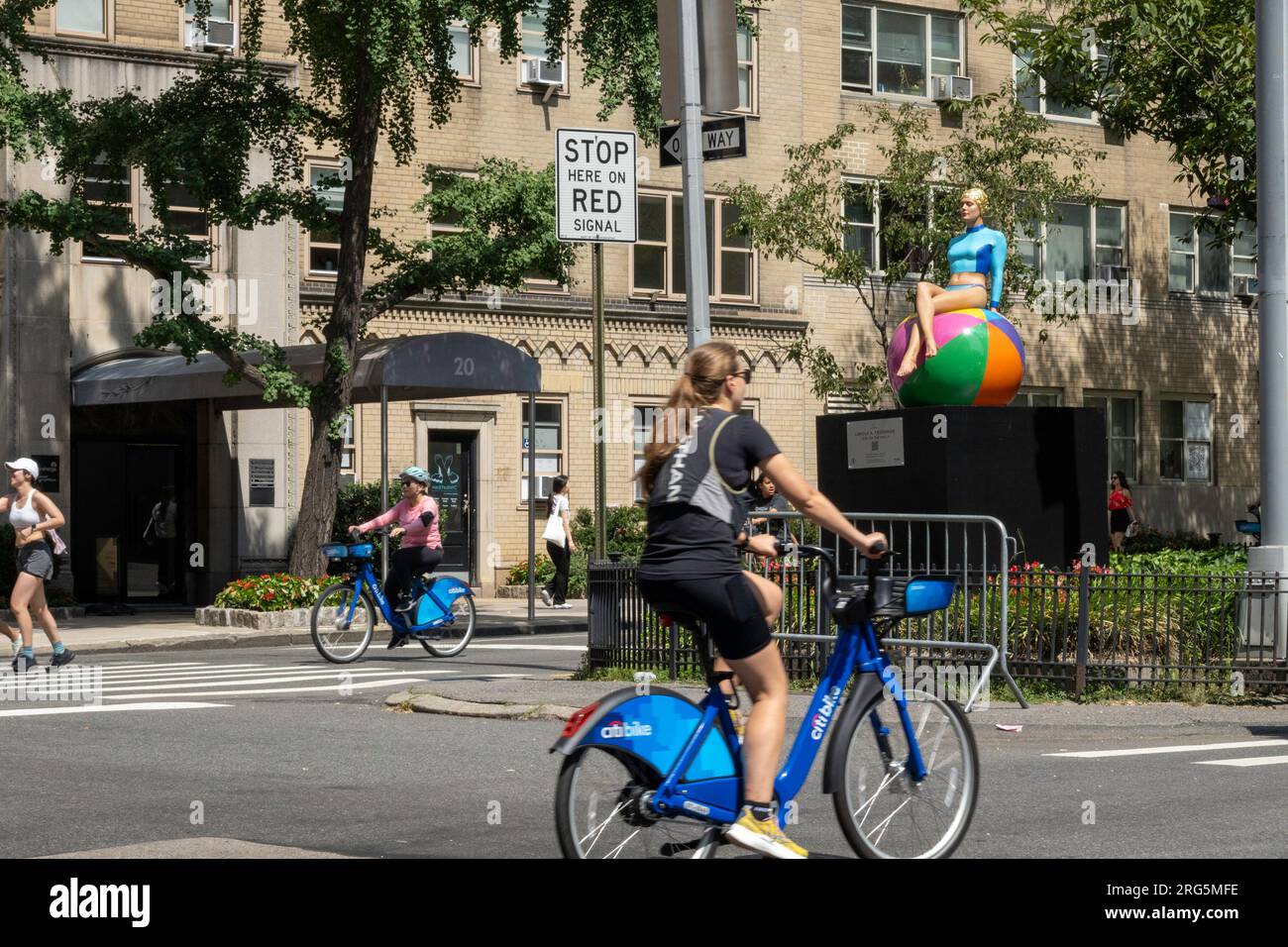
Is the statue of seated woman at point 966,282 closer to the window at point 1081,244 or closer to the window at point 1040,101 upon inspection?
the window at point 1040,101

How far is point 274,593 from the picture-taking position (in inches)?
966

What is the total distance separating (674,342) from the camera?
35719mm

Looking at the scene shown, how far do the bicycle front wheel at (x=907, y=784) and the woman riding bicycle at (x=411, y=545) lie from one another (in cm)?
1212

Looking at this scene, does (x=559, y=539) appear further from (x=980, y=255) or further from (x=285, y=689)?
(x=980, y=255)

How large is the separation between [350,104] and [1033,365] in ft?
60.7

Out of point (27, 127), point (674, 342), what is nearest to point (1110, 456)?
point (674, 342)

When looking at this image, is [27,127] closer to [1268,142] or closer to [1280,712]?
[1268,142]

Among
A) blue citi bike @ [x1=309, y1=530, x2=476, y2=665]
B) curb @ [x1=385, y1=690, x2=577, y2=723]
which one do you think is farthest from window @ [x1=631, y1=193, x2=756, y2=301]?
curb @ [x1=385, y1=690, x2=577, y2=723]

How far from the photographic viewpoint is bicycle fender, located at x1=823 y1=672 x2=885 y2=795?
23.6 ft

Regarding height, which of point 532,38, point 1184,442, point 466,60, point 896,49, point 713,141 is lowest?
point 1184,442

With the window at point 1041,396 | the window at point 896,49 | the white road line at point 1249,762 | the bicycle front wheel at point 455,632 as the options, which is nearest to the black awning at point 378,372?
the bicycle front wheel at point 455,632

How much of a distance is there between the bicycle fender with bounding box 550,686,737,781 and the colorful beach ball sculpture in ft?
31.4

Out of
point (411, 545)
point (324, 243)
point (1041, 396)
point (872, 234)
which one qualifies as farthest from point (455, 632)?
point (1041, 396)

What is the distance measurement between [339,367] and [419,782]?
1515cm
